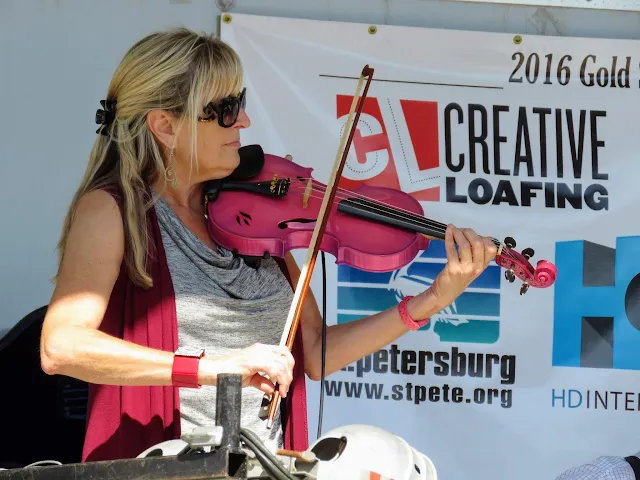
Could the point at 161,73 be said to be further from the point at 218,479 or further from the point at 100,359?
the point at 218,479

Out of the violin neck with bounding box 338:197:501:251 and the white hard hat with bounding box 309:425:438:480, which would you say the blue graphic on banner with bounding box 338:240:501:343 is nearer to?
the violin neck with bounding box 338:197:501:251

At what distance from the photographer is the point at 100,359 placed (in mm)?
1808

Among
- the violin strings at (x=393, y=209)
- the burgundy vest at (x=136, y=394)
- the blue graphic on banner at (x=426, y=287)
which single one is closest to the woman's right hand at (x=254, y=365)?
the burgundy vest at (x=136, y=394)

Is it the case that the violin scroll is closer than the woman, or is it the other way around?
the woman

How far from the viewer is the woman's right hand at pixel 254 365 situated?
1764mm

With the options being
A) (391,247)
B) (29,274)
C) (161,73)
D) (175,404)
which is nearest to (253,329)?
(175,404)

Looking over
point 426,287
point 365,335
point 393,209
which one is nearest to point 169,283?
point 365,335

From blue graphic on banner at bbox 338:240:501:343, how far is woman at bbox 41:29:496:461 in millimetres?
910

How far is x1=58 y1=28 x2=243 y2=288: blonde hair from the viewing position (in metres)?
2.12

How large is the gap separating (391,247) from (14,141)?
5.23 feet

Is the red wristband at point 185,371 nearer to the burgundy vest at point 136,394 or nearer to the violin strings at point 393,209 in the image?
the burgundy vest at point 136,394

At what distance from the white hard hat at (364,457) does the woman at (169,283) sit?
0.31 metres

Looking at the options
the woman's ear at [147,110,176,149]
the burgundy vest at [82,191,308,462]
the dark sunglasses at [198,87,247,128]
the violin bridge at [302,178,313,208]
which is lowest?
the burgundy vest at [82,191,308,462]

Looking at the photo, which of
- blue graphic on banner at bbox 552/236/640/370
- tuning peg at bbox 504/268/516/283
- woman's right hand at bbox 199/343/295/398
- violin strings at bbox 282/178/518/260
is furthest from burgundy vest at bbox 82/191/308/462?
blue graphic on banner at bbox 552/236/640/370
